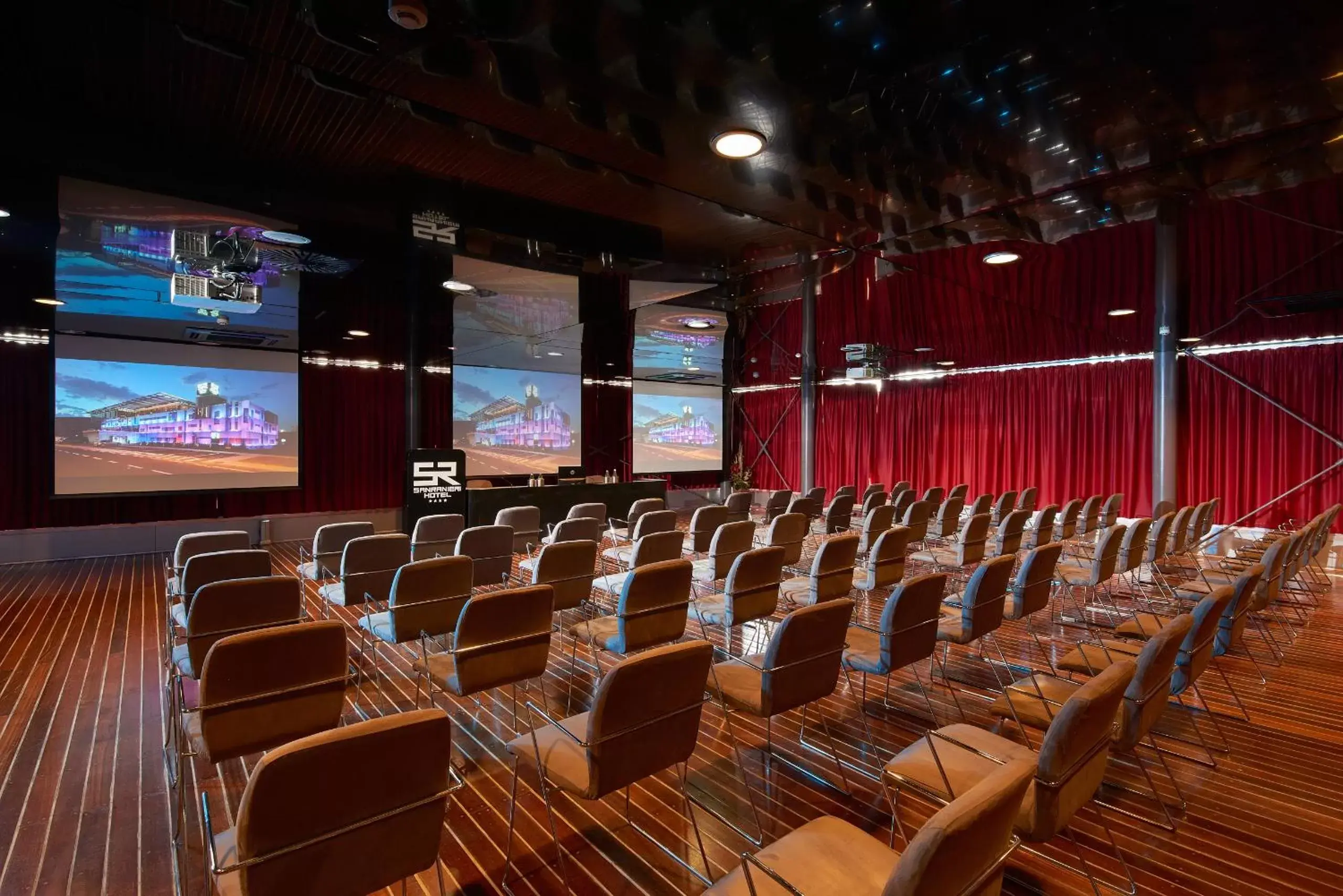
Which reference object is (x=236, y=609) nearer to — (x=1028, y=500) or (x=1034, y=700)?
(x=1034, y=700)

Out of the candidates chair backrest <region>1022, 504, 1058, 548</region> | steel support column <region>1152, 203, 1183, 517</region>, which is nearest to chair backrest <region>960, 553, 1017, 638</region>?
chair backrest <region>1022, 504, 1058, 548</region>

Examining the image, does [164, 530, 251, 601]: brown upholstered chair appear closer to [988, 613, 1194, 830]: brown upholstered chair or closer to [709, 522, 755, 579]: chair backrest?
[709, 522, 755, 579]: chair backrest

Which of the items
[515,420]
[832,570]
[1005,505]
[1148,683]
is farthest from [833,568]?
[515,420]

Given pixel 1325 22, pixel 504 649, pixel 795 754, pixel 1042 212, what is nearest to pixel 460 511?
pixel 504 649

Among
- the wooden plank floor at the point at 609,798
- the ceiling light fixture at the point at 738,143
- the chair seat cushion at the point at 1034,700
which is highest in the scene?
the ceiling light fixture at the point at 738,143

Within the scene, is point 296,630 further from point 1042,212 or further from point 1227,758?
point 1042,212

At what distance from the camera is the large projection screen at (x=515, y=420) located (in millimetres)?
12164

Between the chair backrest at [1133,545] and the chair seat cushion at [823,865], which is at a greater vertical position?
the chair backrest at [1133,545]

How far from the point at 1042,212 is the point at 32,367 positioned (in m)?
12.9

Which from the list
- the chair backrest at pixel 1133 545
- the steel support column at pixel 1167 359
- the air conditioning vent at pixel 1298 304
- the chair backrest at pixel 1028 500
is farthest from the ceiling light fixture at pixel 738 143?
the air conditioning vent at pixel 1298 304

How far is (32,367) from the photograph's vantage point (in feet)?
27.8

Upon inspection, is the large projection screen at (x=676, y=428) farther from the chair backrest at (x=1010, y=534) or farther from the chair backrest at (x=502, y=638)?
the chair backrest at (x=502, y=638)

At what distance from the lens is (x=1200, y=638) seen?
117 inches

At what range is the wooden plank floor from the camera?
2.35m
